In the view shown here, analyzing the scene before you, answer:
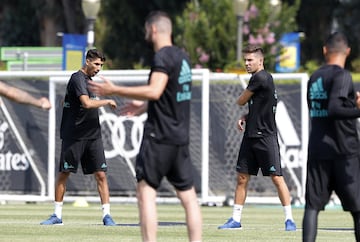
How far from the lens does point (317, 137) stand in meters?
11.5

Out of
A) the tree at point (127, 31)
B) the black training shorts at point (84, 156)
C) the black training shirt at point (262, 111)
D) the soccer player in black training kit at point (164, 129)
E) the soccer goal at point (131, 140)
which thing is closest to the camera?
the soccer player in black training kit at point (164, 129)

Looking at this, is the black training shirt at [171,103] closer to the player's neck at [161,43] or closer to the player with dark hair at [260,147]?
the player's neck at [161,43]

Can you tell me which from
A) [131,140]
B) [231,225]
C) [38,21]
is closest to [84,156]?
[231,225]

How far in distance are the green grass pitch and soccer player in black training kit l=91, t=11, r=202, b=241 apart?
287cm

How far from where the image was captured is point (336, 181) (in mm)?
11461

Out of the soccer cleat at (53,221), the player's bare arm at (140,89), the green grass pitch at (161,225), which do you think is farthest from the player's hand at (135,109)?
the soccer cleat at (53,221)

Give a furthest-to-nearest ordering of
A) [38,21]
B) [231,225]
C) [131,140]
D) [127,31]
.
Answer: [38,21], [127,31], [131,140], [231,225]

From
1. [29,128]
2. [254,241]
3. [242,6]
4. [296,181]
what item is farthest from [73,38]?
[254,241]

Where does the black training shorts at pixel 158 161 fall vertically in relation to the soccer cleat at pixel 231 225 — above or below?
above

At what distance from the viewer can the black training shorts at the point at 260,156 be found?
15633 millimetres

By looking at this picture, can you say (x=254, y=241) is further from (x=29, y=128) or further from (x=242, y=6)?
(x=242, y=6)

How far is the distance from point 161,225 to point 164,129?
5.65 meters

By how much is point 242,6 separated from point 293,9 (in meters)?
8.36

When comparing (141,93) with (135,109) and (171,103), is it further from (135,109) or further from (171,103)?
(135,109)
